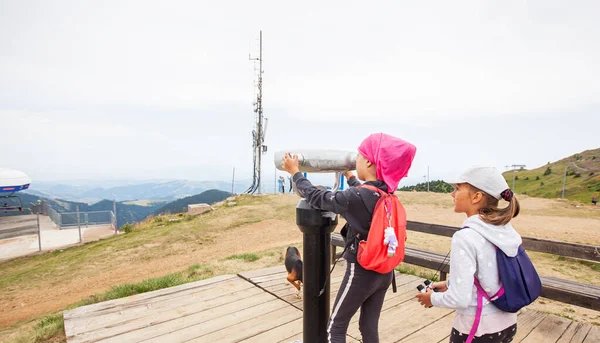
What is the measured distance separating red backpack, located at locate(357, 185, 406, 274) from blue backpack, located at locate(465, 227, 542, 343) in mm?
439

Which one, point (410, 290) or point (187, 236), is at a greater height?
point (410, 290)

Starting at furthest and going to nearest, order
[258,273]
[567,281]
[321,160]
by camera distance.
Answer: [258,273] < [567,281] < [321,160]

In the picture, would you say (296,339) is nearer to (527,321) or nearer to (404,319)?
(404,319)

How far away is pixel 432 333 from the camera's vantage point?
2.50 metres

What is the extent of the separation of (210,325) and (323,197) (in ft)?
5.28

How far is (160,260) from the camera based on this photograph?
8.49 m

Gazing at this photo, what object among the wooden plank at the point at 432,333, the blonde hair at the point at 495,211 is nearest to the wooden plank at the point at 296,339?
the wooden plank at the point at 432,333

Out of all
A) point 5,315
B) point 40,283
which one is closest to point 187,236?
point 40,283

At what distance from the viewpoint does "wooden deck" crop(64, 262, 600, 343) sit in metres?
2.40

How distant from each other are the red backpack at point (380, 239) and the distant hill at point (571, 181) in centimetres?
3803

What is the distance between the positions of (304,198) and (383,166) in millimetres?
433

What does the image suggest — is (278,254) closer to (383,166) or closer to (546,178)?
(383,166)

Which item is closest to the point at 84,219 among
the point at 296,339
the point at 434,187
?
the point at 296,339

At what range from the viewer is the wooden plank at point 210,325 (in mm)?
2373
